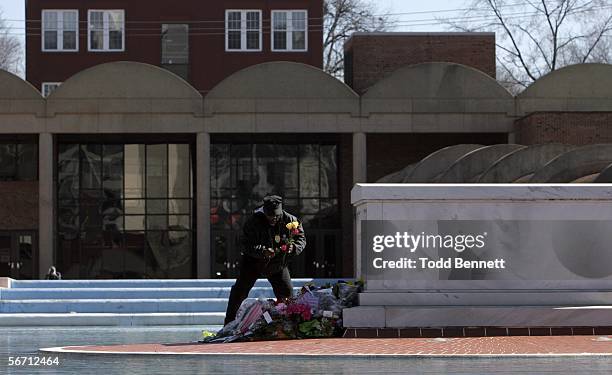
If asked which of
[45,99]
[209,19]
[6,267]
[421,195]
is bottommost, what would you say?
[6,267]

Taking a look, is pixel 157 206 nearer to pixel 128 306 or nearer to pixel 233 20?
pixel 233 20

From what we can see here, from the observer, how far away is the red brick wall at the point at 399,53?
155 feet

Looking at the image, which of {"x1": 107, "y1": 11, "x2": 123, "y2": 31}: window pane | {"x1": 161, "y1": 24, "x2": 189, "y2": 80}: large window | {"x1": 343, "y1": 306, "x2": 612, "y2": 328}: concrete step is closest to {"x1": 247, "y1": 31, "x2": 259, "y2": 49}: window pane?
{"x1": 161, "y1": 24, "x2": 189, "y2": 80}: large window

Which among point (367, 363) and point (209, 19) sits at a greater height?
point (209, 19)

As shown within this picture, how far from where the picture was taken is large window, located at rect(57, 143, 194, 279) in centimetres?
4666

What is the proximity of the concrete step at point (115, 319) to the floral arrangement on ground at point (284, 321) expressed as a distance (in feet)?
17.7

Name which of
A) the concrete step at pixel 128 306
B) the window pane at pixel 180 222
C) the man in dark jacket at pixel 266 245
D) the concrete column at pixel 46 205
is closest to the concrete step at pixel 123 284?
A: the concrete step at pixel 128 306

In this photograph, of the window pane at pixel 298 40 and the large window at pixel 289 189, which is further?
the window pane at pixel 298 40

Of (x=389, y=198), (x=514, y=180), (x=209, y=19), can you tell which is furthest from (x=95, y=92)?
(x=389, y=198)

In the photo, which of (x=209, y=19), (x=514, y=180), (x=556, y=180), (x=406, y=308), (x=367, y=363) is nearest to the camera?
(x=367, y=363)

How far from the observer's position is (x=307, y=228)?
4706 centimetres

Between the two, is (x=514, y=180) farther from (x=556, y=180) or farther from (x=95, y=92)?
(x=95, y=92)

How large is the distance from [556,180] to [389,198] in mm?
12410

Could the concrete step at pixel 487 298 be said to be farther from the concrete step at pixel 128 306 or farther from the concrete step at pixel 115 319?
the concrete step at pixel 128 306
